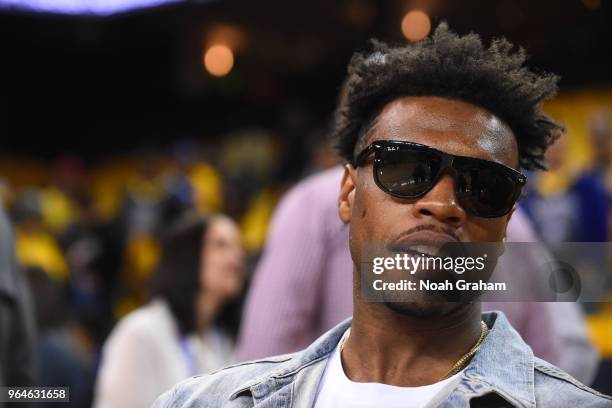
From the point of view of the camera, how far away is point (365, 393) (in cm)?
161

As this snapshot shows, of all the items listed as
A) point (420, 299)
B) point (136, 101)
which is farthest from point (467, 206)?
point (136, 101)

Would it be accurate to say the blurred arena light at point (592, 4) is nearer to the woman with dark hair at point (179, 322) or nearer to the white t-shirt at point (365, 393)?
the woman with dark hair at point (179, 322)

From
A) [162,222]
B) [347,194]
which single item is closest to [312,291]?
[347,194]

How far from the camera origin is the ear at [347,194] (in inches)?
71.1

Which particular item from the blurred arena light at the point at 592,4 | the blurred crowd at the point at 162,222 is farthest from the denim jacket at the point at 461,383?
the blurred arena light at the point at 592,4

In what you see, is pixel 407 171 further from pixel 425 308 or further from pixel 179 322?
pixel 179 322

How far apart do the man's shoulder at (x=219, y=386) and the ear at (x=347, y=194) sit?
0.29 meters

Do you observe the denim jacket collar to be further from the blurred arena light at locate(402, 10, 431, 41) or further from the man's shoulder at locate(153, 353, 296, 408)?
the blurred arena light at locate(402, 10, 431, 41)

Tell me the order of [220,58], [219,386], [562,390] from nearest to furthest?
1. [562,390]
2. [219,386]
3. [220,58]

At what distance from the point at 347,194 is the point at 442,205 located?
0.30 meters

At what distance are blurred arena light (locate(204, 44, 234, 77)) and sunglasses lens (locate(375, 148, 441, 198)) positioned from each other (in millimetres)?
7477

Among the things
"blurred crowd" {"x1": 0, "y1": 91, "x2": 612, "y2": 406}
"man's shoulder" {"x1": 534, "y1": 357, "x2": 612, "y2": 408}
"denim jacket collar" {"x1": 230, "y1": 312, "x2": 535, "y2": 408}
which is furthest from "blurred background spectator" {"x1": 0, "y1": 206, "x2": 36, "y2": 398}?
"man's shoulder" {"x1": 534, "y1": 357, "x2": 612, "y2": 408}

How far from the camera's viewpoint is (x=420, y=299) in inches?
59.3

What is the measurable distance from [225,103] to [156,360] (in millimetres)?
8950
